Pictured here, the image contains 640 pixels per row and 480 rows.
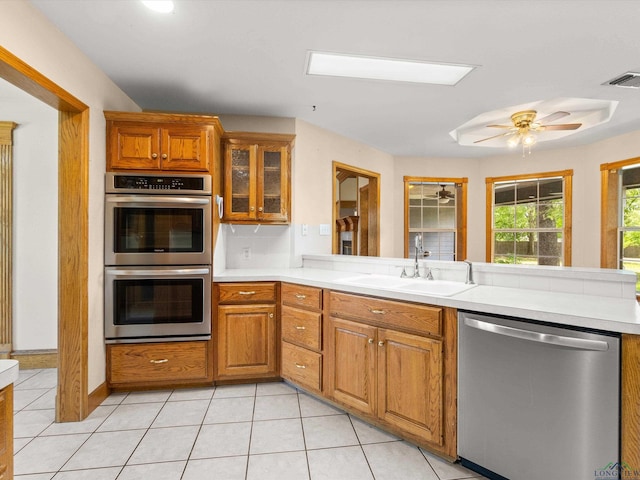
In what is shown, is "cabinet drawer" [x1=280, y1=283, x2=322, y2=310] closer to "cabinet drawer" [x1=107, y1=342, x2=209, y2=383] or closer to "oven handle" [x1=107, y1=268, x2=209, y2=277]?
"oven handle" [x1=107, y1=268, x2=209, y2=277]

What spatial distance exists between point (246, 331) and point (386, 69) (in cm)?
229

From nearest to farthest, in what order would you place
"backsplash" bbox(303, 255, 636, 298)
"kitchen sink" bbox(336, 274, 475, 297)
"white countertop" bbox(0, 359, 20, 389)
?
"white countertop" bbox(0, 359, 20, 389), "backsplash" bbox(303, 255, 636, 298), "kitchen sink" bbox(336, 274, 475, 297)

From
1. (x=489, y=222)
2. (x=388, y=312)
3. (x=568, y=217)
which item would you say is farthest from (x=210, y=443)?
(x=568, y=217)

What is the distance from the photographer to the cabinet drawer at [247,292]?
8.33 feet

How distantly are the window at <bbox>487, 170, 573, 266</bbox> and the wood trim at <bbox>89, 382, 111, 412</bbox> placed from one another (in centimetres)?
522

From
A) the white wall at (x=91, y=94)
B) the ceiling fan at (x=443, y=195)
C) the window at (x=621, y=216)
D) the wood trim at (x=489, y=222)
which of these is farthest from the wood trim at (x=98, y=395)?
the window at (x=621, y=216)

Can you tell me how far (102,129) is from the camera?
7.73 ft

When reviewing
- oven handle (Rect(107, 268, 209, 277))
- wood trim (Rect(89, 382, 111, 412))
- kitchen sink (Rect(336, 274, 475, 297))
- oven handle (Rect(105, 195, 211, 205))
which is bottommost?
wood trim (Rect(89, 382, 111, 412))

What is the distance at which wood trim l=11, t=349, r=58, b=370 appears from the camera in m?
2.82

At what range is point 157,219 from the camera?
2.42 meters

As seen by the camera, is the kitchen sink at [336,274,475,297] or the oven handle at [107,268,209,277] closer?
the kitchen sink at [336,274,475,297]

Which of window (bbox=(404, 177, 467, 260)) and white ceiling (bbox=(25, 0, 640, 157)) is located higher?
white ceiling (bbox=(25, 0, 640, 157))

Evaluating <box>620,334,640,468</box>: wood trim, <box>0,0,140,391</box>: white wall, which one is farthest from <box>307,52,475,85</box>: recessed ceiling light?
<box>620,334,640,468</box>: wood trim
